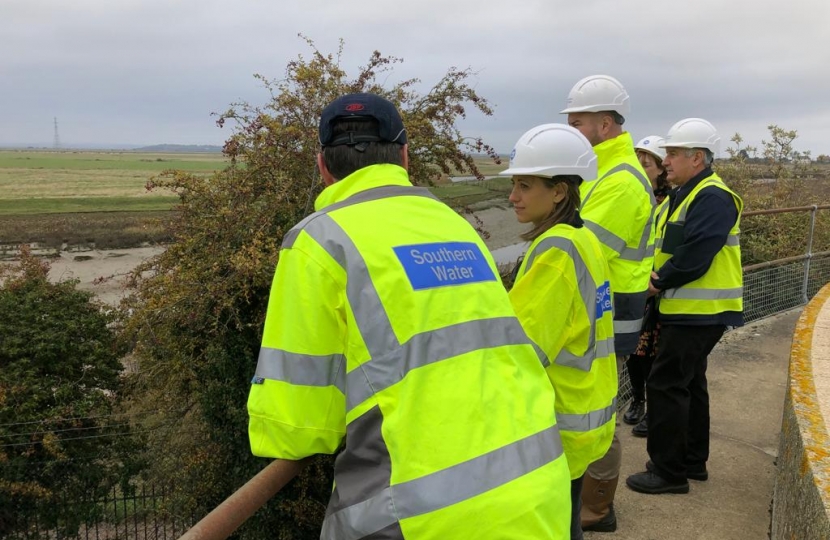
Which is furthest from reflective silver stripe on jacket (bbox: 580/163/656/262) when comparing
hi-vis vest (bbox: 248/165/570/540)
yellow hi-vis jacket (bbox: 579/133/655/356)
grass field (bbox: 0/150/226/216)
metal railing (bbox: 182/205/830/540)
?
grass field (bbox: 0/150/226/216)

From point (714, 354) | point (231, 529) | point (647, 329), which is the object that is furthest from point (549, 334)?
point (714, 354)

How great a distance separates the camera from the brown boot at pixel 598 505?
3424mm

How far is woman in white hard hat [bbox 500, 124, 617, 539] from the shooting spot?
2.26m

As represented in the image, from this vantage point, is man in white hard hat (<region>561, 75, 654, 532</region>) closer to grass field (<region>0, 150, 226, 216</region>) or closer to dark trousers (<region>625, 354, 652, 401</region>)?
dark trousers (<region>625, 354, 652, 401</region>)

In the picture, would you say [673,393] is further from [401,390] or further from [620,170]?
[401,390]

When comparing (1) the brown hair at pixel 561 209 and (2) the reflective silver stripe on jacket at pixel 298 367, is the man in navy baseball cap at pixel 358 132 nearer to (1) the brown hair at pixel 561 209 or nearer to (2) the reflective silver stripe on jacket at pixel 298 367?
(2) the reflective silver stripe on jacket at pixel 298 367

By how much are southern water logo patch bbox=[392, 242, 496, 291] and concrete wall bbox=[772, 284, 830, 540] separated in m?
1.31

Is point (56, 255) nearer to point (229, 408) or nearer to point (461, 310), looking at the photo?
point (229, 408)

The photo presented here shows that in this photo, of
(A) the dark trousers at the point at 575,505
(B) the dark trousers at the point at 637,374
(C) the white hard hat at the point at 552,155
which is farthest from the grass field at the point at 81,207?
(A) the dark trousers at the point at 575,505

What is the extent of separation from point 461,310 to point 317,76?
8.68 meters

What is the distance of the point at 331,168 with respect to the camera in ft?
5.81

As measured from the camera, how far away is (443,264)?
158 centimetres

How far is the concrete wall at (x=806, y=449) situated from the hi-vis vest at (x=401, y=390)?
1.08 meters

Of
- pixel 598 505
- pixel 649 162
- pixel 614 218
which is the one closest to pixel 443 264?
pixel 614 218
